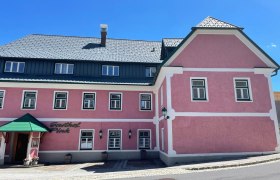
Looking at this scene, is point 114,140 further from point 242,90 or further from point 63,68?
point 242,90

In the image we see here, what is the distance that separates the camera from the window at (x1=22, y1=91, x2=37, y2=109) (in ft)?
56.9

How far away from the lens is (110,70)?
1973cm

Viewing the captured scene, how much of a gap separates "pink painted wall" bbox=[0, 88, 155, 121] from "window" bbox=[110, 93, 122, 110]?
0.35 metres

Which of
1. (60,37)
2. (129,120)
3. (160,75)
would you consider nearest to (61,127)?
(129,120)

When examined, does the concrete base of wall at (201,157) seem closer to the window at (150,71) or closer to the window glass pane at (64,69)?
the window at (150,71)

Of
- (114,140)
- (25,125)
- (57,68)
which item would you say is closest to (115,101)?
(114,140)

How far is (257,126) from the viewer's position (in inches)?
536

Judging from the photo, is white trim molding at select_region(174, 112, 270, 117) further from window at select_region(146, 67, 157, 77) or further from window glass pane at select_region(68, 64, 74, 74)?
window glass pane at select_region(68, 64, 74, 74)

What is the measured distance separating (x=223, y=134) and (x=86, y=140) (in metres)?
10.8

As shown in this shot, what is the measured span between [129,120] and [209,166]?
8841mm

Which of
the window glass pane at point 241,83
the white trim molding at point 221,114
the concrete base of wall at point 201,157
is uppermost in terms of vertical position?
the window glass pane at point 241,83

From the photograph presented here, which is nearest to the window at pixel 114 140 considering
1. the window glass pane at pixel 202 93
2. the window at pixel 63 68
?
the window at pixel 63 68

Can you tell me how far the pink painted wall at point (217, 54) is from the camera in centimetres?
1436

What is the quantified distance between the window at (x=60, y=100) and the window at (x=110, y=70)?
13.5ft
